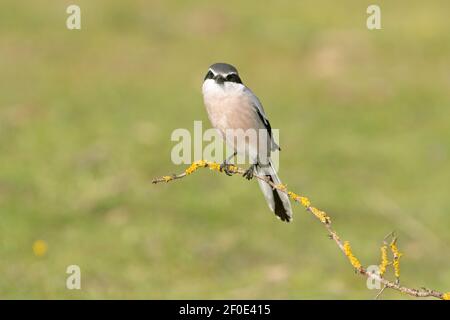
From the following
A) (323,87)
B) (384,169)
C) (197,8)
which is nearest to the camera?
(384,169)

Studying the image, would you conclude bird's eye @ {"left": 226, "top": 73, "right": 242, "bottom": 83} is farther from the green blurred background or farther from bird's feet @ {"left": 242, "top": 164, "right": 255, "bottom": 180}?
the green blurred background

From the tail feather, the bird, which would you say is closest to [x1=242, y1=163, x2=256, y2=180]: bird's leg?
the bird

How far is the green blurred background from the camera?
11727mm

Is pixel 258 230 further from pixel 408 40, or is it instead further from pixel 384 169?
pixel 408 40

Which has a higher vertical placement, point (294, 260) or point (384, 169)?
point (384, 169)

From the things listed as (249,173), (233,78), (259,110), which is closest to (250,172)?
(249,173)

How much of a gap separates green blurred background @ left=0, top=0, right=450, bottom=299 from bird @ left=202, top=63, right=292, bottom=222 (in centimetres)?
415

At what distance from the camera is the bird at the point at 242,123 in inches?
235

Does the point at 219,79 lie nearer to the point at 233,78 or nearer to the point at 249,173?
the point at 233,78

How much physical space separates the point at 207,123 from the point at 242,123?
34.4 feet

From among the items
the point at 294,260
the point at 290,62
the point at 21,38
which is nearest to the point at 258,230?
the point at 294,260

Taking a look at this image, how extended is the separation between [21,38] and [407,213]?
9729 millimetres
